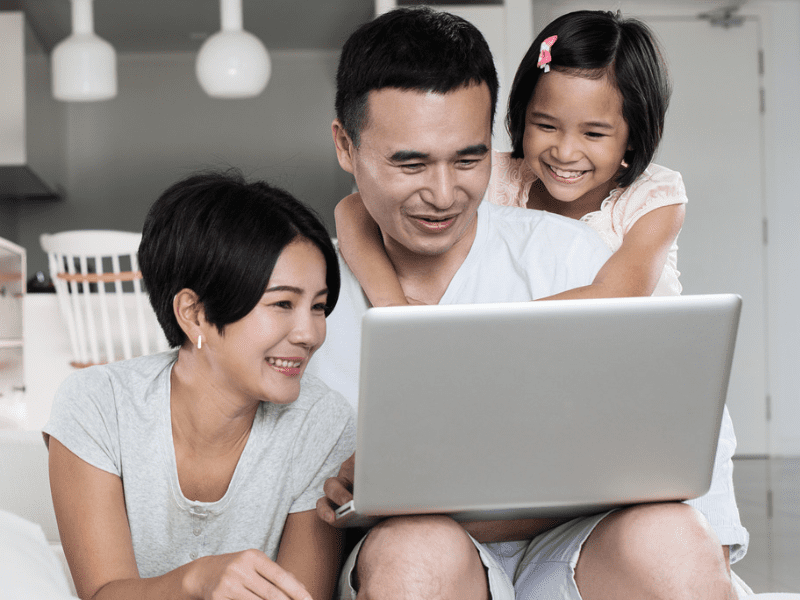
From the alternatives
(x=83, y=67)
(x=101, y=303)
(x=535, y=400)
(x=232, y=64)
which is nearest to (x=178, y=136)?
(x=83, y=67)

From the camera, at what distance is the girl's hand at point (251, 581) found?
828mm

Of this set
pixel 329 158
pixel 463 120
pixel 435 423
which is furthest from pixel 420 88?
pixel 329 158

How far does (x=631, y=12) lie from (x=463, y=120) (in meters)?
3.44

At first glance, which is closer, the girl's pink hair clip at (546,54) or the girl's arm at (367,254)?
the girl's arm at (367,254)

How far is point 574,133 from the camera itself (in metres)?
1.41

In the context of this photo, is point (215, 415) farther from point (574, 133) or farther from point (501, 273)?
point (574, 133)

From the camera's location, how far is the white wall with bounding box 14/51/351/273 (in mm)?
5215

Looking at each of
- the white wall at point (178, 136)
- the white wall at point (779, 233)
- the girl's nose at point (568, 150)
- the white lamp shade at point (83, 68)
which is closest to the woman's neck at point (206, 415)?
the girl's nose at point (568, 150)

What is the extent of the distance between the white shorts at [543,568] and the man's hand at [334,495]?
0.20 feet

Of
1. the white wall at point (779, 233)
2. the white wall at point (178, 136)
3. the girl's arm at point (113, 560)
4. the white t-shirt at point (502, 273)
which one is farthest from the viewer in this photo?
the white wall at point (178, 136)

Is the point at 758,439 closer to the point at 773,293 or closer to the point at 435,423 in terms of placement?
the point at 773,293

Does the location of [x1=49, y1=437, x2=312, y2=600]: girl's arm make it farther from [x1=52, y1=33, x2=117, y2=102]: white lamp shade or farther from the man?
[x1=52, y1=33, x2=117, y2=102]: white lamp shade

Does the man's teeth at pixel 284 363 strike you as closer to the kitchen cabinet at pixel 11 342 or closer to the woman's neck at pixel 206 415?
the woman's neck at pixel 206 415

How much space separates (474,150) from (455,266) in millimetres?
223
